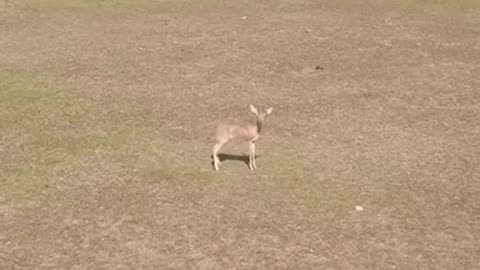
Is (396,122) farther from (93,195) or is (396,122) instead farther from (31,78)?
(31,78)

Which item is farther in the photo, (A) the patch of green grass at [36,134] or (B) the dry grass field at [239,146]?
(A) the patch of green grass at [36,134]

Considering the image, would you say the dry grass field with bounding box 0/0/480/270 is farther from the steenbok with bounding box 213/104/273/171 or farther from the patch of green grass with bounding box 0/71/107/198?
the steenbok with bounding box 213/104/273/171

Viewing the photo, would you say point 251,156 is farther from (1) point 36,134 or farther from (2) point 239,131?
(1) point 36,134

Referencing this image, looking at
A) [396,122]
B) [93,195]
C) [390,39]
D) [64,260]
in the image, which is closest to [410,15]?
[390,39]

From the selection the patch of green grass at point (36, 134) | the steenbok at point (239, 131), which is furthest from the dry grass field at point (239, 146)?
the steenbok at point (239, 131)

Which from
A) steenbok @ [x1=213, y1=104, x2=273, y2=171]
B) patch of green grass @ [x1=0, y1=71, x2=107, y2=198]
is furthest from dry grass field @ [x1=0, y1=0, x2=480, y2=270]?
steenbok @ [x1=213, y1=104, x2=273, y2=171]

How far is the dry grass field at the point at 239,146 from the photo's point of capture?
20.6 feet

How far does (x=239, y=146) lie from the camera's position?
7.93 meters

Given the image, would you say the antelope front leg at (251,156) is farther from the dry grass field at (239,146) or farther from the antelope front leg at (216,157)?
the antelope front leg at (216,157)

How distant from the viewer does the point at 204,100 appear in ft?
29.4

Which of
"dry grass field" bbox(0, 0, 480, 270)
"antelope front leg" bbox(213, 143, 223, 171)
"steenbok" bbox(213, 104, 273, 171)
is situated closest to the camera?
"dry grass field" bbox(0, 0, 480, 270)

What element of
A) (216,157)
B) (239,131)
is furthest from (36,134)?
(239,131)

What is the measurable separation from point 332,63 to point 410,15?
8.87 feet

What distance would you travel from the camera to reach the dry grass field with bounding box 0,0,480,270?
6.28 m
